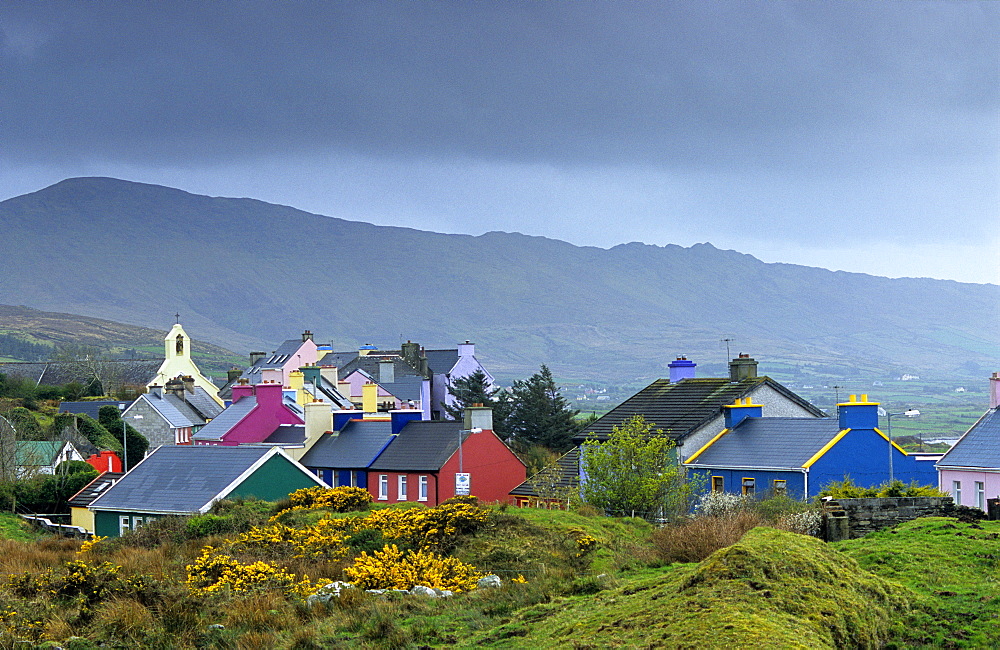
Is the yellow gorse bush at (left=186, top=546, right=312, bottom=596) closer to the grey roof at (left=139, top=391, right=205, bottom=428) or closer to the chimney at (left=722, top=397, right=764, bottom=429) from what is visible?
the chimney at (left=722, top=397, right=764, bottom=429)

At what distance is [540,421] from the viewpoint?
250 feet

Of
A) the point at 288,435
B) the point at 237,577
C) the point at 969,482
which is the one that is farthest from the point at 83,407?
the point at 237,577

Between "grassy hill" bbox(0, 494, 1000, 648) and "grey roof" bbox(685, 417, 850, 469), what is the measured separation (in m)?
12.4

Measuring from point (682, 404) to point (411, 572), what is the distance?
79.5ft

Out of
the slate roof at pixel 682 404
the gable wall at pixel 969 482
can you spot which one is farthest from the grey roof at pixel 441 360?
the gable wall at pixel 969 482

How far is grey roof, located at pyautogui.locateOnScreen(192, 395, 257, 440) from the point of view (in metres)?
55.3

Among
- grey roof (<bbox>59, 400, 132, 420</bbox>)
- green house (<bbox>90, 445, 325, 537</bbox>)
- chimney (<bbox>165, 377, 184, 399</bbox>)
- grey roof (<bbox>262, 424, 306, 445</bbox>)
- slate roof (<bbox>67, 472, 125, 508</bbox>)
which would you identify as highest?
chimney (<bbox>165, 377, 184, 399</bbox>)

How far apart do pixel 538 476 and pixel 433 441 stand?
5607mm

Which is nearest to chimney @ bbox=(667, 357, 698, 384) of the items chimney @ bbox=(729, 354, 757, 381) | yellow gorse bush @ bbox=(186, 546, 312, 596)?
chimney @ bbox=(729, 354, 757, 381)

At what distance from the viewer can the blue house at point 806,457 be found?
116 feet

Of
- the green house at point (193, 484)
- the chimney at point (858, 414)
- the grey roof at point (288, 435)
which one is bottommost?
the green house at point (193, 484)

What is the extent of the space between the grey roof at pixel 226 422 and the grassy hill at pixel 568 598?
97.7 ft

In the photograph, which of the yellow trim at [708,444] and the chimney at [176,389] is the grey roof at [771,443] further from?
the chimney at [176,389]

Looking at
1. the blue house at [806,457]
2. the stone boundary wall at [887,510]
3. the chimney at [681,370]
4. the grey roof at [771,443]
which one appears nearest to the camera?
the stone boundary wall at [887,510]
